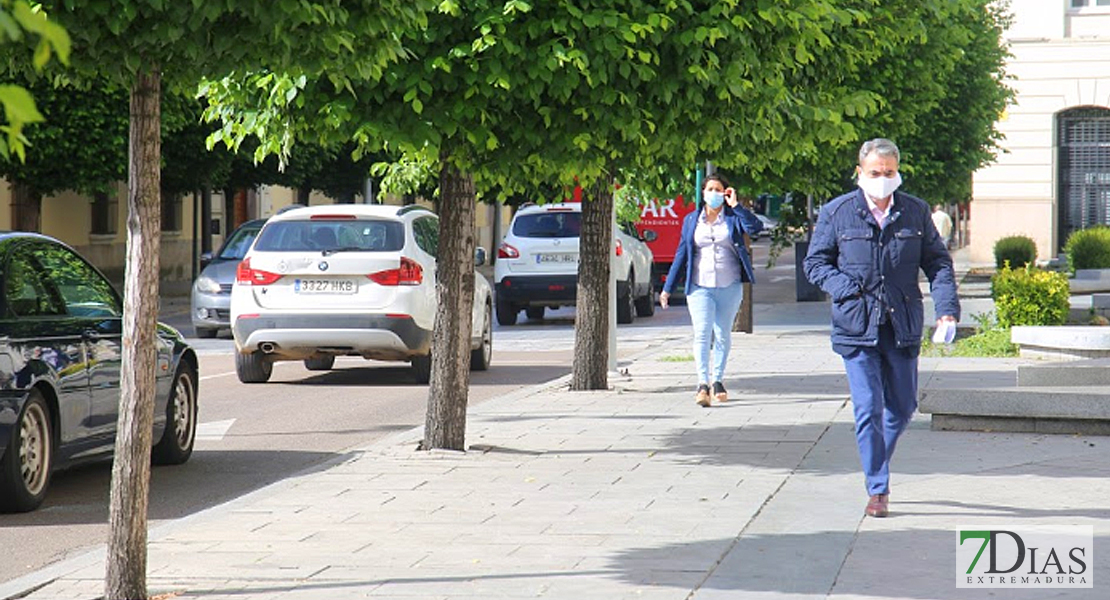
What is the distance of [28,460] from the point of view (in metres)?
9.16

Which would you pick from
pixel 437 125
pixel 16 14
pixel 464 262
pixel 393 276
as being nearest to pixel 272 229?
pixel 393 276

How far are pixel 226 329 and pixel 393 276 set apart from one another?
8.46 meters

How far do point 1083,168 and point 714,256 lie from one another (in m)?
33.8

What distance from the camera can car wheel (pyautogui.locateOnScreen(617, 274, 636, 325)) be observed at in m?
27.3

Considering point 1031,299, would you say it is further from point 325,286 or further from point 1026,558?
point 1026,558

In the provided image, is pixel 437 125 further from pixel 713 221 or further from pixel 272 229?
pixel 272 229

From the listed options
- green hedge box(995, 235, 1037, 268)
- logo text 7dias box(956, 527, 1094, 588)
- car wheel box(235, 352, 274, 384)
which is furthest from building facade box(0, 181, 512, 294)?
logo text 7dias box(956, 527, 1094, 588)

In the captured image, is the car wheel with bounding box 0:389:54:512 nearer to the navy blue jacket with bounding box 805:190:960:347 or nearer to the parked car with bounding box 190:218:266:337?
the navy blue jacket with bounding box 805:190:960:347

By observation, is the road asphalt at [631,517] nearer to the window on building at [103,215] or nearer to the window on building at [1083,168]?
the window on building at [103,215]

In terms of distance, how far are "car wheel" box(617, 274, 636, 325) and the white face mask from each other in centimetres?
1903

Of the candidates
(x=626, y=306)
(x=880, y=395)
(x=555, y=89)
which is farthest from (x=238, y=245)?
(x=880, y=395)

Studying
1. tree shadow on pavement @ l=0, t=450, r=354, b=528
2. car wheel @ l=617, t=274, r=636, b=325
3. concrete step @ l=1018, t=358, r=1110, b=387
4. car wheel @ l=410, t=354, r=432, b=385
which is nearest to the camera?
tree shadow on pavement @ l=0, t=450, r=354, b=528

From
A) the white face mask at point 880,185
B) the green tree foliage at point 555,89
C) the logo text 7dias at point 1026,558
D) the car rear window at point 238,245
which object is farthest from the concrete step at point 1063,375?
the car rear window at point 238,245

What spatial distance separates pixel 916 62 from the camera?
68.8 feet
